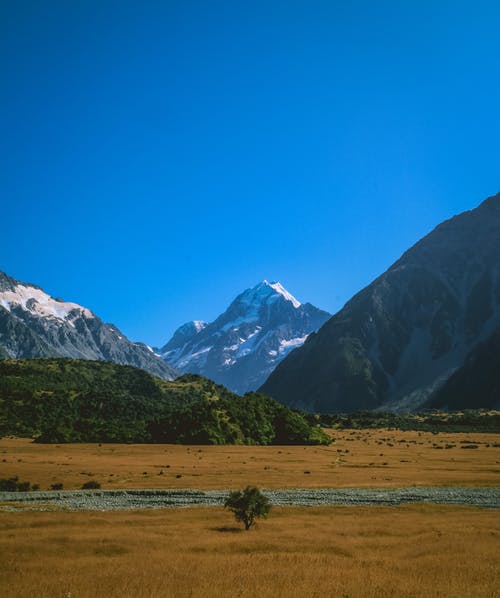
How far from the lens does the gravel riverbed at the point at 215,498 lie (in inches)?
1612

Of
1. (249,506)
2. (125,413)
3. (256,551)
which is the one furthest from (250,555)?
(125,413)

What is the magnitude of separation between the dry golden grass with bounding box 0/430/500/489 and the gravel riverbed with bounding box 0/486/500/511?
424 cm

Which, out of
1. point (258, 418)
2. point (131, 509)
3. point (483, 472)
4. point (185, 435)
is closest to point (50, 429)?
point (185, 435)

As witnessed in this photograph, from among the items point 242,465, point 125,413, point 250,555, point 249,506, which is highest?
point 125,413

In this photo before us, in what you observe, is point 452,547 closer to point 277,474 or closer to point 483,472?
point 277,474

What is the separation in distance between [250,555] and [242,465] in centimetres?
4583

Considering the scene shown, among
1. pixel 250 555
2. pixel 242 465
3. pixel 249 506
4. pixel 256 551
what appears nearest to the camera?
pixel 250 555

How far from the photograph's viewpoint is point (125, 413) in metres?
130

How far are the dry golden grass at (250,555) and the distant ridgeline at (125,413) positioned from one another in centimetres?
6742

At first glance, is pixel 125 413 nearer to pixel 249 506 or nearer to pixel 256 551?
pixel 249 506

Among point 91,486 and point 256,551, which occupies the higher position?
point 91,486

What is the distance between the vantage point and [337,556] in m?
24.7

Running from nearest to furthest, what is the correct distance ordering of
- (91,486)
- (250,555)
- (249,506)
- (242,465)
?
(250,555) < (249,506) < (91,486) < (242,465)

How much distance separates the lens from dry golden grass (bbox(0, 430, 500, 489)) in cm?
5541
